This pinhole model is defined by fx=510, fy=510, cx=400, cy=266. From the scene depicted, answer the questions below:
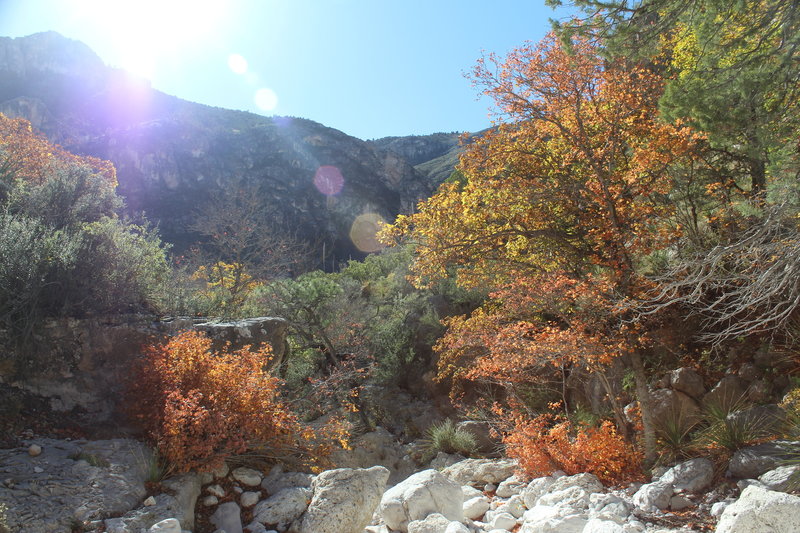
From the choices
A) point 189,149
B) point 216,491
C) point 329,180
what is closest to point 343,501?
point 216,491

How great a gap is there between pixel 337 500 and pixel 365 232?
56850 millimetres

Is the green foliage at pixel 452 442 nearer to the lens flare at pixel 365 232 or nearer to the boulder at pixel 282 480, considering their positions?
the boulder at pixel 282 480

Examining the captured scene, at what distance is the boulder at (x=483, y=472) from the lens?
9195 millimetres

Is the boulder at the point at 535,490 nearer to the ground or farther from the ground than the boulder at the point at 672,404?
nearer to the ground

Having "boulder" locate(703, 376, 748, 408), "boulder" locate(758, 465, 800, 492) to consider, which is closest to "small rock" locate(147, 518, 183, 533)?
"boulder" locate(758, 465, 800, 492)

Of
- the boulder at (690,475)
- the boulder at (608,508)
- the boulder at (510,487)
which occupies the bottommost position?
the boulder at (510,487)

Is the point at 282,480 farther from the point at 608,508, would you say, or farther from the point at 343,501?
the point at 608,508

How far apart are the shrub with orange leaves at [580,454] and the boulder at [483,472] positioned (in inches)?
38.6

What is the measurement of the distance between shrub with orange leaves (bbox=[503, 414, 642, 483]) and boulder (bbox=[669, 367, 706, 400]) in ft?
5.57

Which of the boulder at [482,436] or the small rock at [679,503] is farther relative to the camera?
the boulder at [482,436]

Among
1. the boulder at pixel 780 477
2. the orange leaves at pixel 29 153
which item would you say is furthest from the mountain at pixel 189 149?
the boulder at pixel 780 477

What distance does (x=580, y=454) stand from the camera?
7.41 m

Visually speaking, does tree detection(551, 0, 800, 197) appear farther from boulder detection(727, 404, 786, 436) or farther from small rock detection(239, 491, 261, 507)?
small rock detection(239, 491, 261, 507)

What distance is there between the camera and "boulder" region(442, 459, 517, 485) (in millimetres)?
9195
